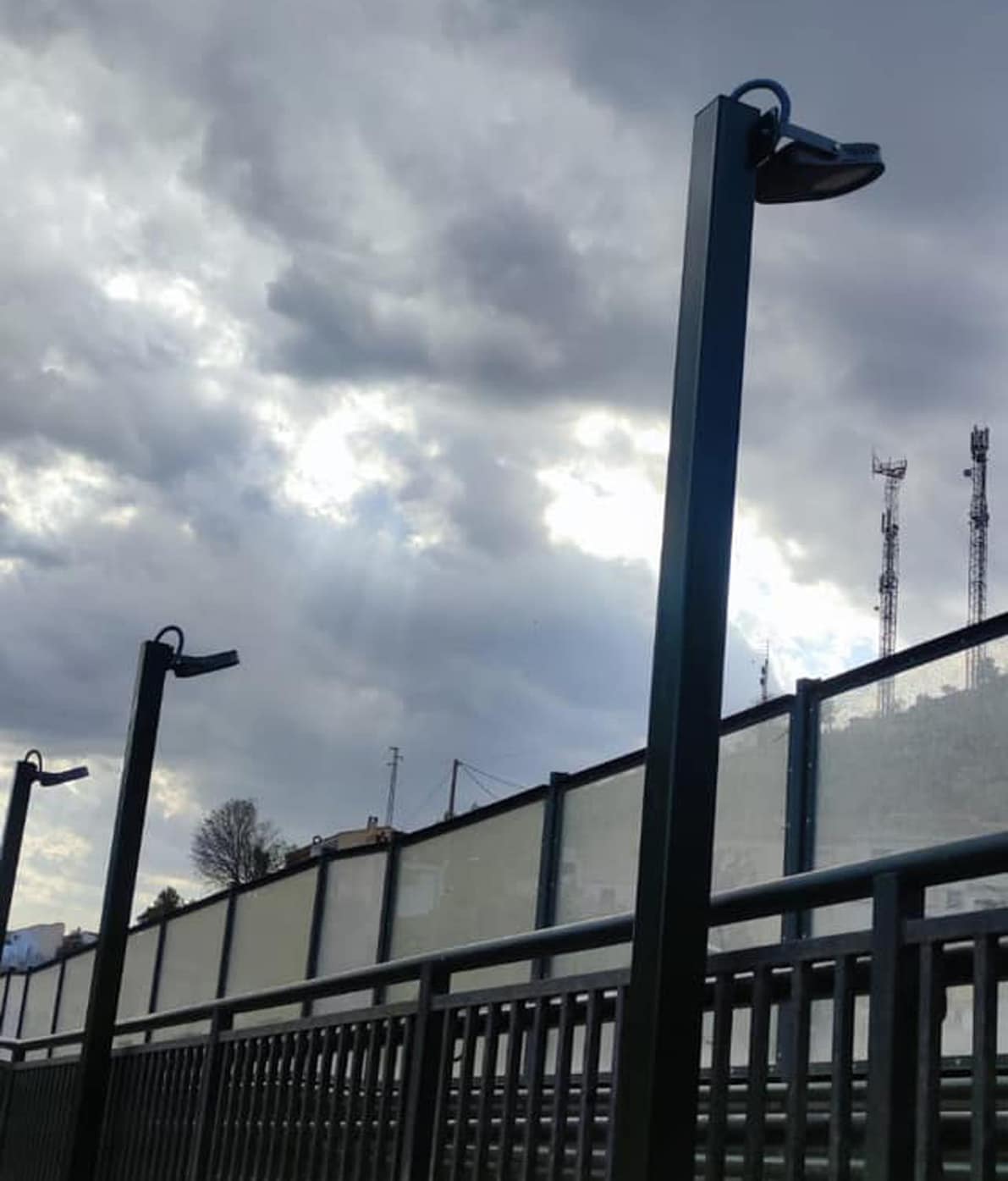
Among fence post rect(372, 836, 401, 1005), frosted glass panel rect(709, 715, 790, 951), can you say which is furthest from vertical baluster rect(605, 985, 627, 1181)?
fence post rect(372, 836, 401, 1005)

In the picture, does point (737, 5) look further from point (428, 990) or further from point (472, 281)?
point (472, 281)

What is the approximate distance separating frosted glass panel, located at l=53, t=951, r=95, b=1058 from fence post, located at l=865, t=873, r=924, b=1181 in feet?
70.8

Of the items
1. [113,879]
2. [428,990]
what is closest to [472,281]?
Answer: [113,879]

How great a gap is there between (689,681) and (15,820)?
11.3 m

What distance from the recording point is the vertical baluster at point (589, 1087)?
3176 millimetres

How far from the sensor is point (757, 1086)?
8.68ft

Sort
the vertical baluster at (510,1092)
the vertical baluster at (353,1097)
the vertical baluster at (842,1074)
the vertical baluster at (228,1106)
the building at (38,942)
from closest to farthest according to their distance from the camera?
the vertical baluster at (842,1074) < the vertical baluster at (510,1092) < the vertical baluster at (353,1097) < the vertical baluster at (228,1106) < the building at (38,942)

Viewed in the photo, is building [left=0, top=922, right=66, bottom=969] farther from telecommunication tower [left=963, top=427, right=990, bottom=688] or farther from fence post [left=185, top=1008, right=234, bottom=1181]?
fence post [left=185, top=1008, right=234, bottom=1181]

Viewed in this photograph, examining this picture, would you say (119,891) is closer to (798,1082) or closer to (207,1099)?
(207,1099)

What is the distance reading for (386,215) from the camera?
315 inches

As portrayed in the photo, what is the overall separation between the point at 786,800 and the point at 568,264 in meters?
2.65

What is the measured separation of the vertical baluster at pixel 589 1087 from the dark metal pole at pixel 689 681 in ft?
2.16

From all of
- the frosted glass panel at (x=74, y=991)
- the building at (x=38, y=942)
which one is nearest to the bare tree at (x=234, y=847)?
the building at (x=38, y=942)

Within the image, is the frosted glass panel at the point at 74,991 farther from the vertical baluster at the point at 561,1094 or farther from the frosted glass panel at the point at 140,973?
the vertical baluster at the point at 561,1094
